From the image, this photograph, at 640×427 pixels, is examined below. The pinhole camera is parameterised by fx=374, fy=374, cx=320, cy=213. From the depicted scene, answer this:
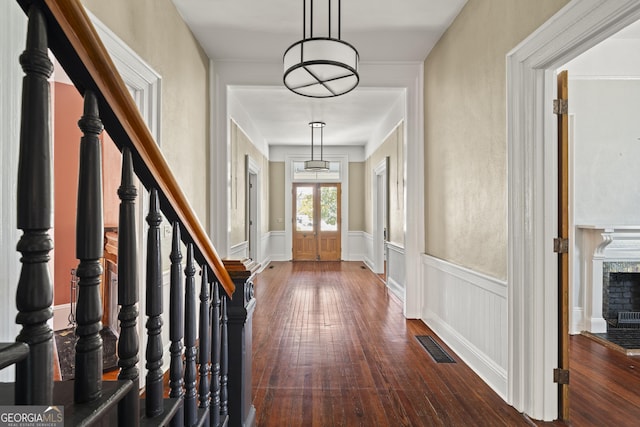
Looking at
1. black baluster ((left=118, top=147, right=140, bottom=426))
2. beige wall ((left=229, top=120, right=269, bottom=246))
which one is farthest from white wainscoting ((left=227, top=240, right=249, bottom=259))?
black baluster ((left=118, top=147, right=140, bottom=426))

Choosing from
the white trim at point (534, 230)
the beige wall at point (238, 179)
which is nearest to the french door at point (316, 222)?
the beige wall at point (238, 179)

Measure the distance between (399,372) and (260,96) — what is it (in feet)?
14.0

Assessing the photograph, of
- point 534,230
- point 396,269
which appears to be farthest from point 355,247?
point 534,230

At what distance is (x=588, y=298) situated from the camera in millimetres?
3807

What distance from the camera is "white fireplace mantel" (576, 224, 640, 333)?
12.2ft

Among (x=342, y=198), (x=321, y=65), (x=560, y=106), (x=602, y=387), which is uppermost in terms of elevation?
(x=321, y=65)

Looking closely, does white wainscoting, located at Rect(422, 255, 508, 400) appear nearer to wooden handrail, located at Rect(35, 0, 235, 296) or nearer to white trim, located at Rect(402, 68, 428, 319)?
white trim, located at Rect(402, 68, 428, 319)

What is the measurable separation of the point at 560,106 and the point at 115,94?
7.90 feet

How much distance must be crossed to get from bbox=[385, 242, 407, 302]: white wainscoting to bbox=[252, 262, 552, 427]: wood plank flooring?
0.49 metres

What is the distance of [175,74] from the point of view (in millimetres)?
3162

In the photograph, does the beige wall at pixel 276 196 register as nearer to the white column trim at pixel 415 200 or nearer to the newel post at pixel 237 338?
the white column trim at pixel 415 200

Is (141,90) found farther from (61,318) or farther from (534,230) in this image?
(61,318)

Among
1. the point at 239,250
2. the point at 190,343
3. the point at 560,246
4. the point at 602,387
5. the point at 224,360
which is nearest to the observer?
the point at 190,343

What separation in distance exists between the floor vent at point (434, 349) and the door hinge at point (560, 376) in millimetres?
913
